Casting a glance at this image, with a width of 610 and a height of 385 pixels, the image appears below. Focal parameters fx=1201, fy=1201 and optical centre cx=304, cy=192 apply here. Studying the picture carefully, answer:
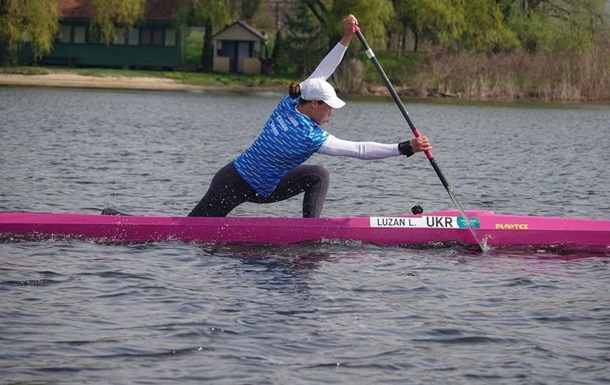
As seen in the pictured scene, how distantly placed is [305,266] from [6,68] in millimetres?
55990

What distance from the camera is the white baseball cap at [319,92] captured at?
12.4 m

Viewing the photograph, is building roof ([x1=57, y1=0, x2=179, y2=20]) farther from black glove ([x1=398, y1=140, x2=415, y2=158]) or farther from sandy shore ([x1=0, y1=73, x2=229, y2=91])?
black glove ([x1=398, y1=140, x2=415, y2=158])

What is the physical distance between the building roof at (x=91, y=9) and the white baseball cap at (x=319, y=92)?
6458 cm

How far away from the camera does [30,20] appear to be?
6362 cm

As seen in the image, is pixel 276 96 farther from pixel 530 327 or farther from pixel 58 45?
pixel 530 327

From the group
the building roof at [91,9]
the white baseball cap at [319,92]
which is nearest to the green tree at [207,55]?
the building roof at [91,9]

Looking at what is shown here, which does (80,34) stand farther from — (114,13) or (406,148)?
(406,148)

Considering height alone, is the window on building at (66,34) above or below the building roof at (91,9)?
below

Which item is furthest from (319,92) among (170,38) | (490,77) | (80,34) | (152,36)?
(80,34)

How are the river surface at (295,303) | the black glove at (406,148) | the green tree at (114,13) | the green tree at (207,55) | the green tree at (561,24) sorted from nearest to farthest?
1. the river surface at (295,303)
2. the black glove at (406,148)
3. the green tree at (114,13)
4. the green tree at (561,24)
5. the green tree at (207,55)

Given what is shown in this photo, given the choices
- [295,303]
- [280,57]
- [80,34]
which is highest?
[80,34]

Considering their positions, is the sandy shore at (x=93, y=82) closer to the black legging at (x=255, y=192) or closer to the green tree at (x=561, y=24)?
the green tree at (x=561, y=24)

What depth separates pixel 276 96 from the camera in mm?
60188

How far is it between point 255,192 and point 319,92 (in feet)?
4.99
